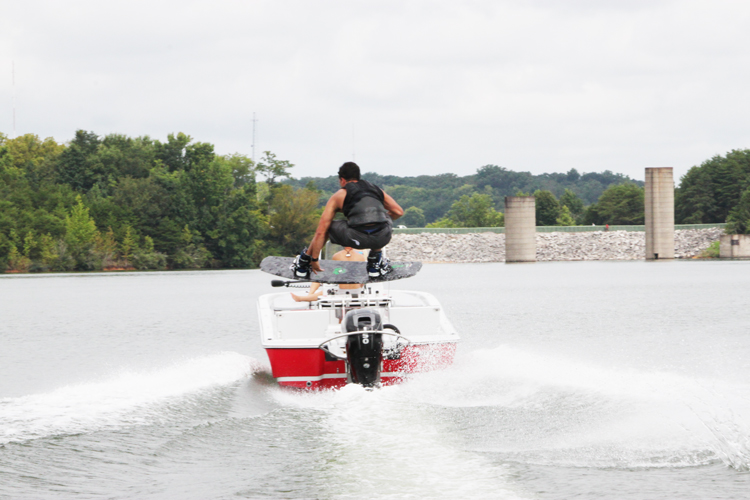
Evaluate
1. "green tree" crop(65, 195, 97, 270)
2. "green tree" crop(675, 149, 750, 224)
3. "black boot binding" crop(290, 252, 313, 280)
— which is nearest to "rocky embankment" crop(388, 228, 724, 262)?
"green tree" crop(675, 149, 750, 224)

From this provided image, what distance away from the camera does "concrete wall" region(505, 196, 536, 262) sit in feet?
340

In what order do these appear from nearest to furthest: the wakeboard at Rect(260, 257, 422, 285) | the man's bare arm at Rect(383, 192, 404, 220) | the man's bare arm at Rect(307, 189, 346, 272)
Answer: the man's bare arm at Rect(307, 189, 346, 272), the man's bare arm at Rect(383, 192, 404, 220), the wakeboard at Rect(260, 257, 422, 285)

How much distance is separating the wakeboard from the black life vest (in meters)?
1.20

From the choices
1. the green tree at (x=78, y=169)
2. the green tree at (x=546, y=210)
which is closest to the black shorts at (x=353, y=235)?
the green tree at (x=78, y=169)

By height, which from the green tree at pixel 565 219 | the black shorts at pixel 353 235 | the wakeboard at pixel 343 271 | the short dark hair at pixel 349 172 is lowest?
the wakeboard at pixel 343 271

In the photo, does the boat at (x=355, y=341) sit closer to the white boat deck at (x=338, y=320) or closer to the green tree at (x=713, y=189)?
the white boat deck at (x=338, y=320)

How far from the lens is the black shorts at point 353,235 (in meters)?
9.36

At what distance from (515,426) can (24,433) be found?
17.3 feet

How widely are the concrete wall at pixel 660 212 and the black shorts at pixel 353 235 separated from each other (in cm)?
9367

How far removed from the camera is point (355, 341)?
33.7 ft

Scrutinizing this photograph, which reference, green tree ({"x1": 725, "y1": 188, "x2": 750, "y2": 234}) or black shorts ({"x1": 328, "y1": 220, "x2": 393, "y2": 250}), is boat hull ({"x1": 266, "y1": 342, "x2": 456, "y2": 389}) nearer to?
black shorts ({"x1": 328, "y1": 220, "x2": 393, "y2": 250})

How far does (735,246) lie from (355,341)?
347ft

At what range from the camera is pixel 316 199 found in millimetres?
108500

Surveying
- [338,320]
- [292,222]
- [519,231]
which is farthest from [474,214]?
[338,320]
